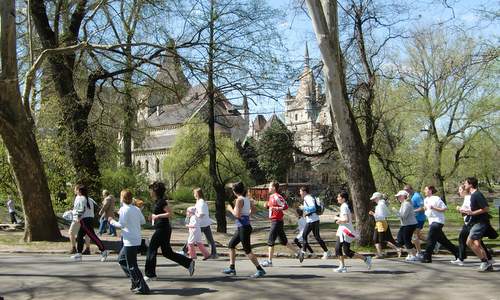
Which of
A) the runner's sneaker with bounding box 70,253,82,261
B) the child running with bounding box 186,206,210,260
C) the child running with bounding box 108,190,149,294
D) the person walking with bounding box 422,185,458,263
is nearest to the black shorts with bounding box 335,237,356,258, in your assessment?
the person walking with bounding box 422,185,458,263

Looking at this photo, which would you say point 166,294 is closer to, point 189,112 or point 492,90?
point 189,112

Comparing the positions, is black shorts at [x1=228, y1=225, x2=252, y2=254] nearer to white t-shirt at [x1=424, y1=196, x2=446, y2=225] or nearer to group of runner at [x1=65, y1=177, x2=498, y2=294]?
group of runner at [x1=65, y1=177, x2=498, y2=294]

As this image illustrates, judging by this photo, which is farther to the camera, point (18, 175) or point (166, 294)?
point (18, 175)

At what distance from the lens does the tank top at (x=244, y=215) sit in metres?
10.6

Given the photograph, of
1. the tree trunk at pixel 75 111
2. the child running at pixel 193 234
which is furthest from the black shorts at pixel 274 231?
the tree trunk at pixel 75 111

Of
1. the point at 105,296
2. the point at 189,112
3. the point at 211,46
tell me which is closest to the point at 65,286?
the point at 105,296

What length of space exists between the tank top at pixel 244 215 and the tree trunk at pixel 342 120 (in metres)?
5.02

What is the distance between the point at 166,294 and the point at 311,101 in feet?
47.8

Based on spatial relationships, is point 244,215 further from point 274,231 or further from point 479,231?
point 479,231

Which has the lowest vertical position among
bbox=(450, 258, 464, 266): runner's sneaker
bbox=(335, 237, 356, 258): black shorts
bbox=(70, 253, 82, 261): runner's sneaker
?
bbox=(450, 258, 464, 266): runner's sneaker

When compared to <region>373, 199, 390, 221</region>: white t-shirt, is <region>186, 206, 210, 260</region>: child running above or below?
below

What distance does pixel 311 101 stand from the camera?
22078mm

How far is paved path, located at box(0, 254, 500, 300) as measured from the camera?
28.1 feet

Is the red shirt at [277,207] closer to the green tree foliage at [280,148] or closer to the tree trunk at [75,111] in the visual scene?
the green tree foliage at [280,148]
